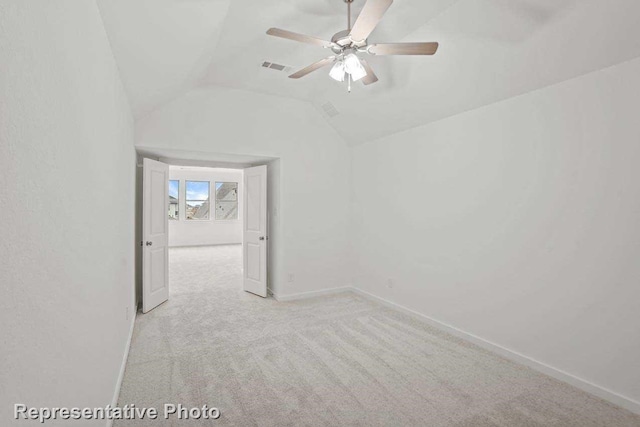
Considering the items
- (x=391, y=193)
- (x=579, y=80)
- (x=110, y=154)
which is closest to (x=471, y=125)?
(x=579, y=80)

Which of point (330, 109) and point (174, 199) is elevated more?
point (330, 109)

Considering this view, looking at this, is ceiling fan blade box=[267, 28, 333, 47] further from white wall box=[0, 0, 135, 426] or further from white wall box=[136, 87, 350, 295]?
white wall box=[136, 87, 350, 295]

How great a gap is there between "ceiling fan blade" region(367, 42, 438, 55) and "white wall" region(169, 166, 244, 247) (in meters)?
9.02

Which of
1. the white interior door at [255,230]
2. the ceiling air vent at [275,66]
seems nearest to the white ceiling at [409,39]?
the ceiling air vent at [275,66]

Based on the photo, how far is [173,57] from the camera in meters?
2.62

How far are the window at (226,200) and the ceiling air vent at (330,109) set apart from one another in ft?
23.7

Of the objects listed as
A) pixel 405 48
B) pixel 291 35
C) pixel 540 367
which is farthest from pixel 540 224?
pixel 291 35

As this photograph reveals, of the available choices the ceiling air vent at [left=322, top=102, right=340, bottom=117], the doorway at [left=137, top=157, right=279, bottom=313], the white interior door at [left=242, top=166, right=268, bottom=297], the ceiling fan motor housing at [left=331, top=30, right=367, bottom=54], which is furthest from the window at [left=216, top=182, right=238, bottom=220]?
the ceiling fan motor housing at [left=331, top=30, right=367, bottom=54]

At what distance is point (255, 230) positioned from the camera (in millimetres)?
5043

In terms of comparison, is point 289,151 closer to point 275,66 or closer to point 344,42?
point 275,66

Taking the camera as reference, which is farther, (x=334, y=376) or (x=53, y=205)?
(x=334, y=376)

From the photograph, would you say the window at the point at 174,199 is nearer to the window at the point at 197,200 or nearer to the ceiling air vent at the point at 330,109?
A: the window at the point at 197,200

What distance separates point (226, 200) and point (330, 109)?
25.2 ft

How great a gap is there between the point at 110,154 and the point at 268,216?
3139 millimetres
